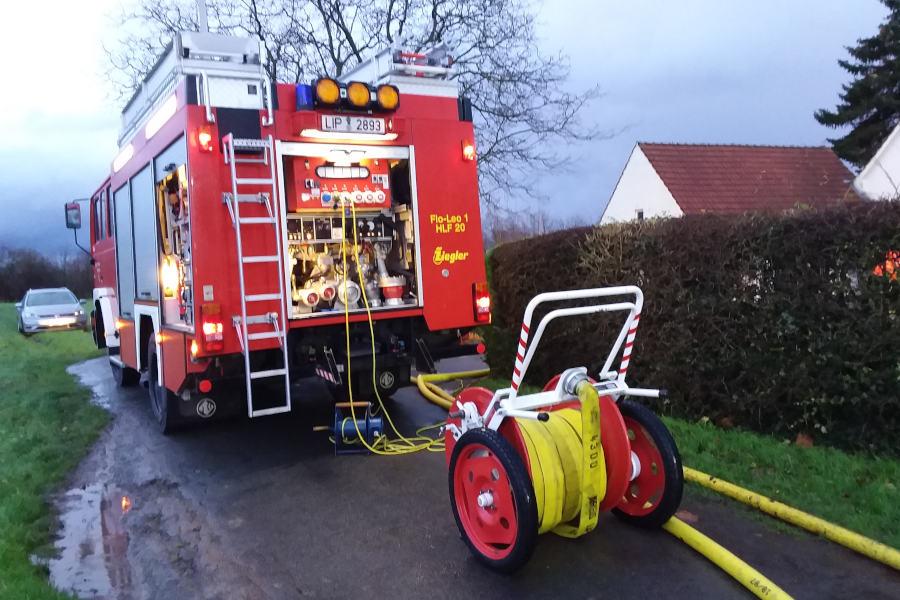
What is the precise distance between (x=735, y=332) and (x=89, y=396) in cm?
876

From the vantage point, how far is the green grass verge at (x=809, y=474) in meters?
4.22

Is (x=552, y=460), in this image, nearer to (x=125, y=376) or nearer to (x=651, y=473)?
(x=651, y=473)

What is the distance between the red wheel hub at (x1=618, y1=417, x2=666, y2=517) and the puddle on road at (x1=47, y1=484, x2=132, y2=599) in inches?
120

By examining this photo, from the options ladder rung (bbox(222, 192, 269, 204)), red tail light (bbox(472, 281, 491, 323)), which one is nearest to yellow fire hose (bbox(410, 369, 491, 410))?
red tail light (bbox(472, 281, 491, 323))

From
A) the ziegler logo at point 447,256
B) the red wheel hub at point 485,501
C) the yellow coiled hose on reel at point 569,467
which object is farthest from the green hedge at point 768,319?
the red wheel hub at point 485,501

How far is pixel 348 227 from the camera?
7074 millimetres

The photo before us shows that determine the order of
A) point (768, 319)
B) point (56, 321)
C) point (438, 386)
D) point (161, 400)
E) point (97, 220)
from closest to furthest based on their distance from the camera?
point (768, 319)
point (161, 400)
point (438, 386)
point (97, 220)
point (56, 321)

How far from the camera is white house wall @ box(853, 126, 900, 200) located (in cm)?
1873

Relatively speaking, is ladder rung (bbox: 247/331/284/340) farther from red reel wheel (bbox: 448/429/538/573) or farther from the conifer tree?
the conifer tree

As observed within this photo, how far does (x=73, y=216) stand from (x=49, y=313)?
504 inches

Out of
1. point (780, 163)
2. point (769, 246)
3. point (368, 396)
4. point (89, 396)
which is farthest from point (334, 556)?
point (780, 163)

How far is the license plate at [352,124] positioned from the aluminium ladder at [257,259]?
54 centimetres

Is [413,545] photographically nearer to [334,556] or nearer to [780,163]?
[334,556]

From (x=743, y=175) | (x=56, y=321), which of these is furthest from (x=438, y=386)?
(x=56, y=321)
